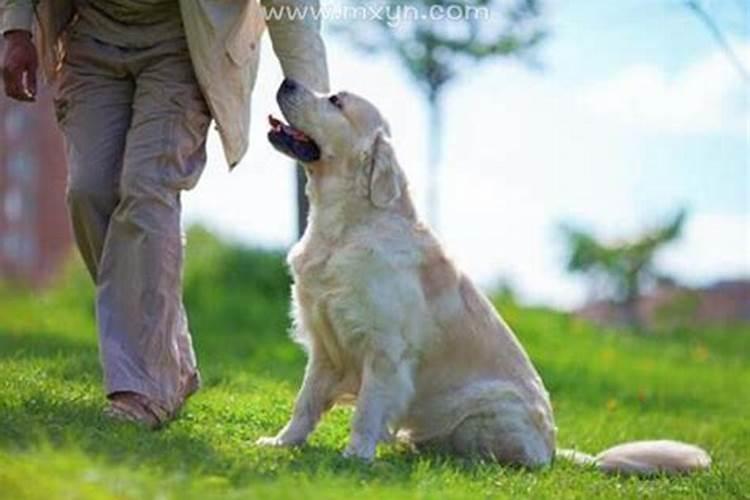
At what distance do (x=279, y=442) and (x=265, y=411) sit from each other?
2.97ft

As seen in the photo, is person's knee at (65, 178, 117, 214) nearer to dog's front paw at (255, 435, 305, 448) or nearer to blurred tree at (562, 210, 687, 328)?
dog's front paw at (255, 435, 305, 448)

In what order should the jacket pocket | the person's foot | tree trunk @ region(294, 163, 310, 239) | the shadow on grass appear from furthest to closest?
tree trunk @ region(294, 163, 310, 239), the jacket pocket, the person's foot, the shadow on grass

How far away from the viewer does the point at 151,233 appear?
18.3 ft

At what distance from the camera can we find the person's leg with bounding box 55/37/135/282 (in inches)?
221

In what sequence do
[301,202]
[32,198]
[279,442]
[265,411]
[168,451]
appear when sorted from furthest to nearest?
[32,198], [301,202], [265,411], [279,442], [168,451]

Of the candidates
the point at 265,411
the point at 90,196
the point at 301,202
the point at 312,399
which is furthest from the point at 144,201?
the point at 301,202

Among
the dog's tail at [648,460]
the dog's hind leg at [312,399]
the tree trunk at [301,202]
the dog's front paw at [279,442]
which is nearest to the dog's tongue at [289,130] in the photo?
the dog's hind leg at [312,399]

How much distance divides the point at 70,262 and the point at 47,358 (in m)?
7.48

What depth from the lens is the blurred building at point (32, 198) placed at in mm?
17984

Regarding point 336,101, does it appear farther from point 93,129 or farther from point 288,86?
point 93,129

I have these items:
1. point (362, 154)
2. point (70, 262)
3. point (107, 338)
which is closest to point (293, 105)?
point (362, 154)

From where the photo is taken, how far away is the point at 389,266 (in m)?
5.54

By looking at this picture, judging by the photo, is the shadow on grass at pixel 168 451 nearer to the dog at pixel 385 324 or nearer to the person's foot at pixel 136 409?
the person's foot at pixel 136 409

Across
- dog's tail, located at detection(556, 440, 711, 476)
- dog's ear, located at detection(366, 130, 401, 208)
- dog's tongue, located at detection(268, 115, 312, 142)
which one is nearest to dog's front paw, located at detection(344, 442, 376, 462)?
dog's ear, located at detection(366, 130, 401, 208)
